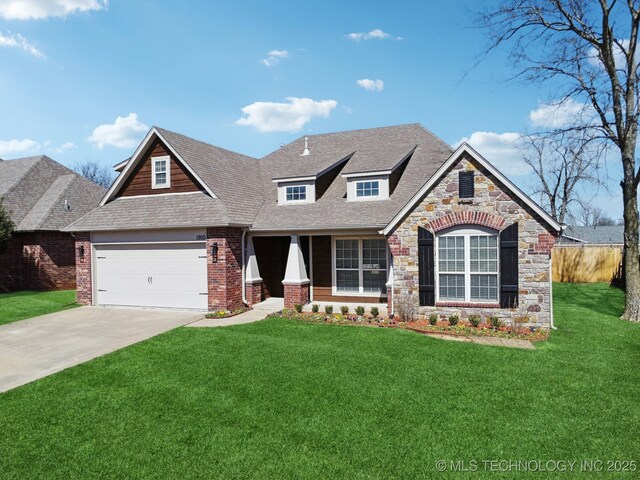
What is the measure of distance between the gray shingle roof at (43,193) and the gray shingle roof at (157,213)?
21.5ft

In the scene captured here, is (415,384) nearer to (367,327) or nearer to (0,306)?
(367,327)

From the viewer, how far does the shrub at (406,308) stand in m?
12.0

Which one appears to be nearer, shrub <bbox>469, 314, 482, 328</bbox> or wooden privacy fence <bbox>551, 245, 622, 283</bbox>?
shrub <bbox>469, 314, 482, 328</bbox>

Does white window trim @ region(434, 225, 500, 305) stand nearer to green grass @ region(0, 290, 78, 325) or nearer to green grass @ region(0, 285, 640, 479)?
green grass @ region(0, 285, 640, 479)

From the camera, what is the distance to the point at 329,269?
51.5ft

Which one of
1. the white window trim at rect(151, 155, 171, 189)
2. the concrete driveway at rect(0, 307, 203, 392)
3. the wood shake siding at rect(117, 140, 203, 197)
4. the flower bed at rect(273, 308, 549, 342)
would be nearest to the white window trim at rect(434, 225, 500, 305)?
the flower bed at rect(273, 308, 549, 342)

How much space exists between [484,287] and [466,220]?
74.2 inches

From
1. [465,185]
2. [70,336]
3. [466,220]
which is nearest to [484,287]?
[466,220]

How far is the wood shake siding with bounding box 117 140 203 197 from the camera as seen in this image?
619 inches

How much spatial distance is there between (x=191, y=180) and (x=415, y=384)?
37.5ft

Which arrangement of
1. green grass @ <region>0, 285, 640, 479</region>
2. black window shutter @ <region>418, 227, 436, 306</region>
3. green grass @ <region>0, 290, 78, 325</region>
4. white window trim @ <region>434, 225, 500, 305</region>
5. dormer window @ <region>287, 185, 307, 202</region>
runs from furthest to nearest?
dormer window @ <region>287, 185, 307, 202</region>
green grass @ <region>0, 290, 78, 325</region>
black window shutter @ <region>418, 227, 436, 306</region>
white window trim @ <region>434, 225, 500, 305</region>
green grass @ <region>0, 285, 640, 479</region>

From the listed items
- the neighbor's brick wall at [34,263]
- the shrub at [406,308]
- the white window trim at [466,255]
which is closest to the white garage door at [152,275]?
the shrub at [406,308]

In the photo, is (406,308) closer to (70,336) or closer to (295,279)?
(295,279)

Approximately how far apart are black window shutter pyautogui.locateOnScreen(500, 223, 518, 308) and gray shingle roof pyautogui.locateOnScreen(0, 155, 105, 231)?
20.1 meters
